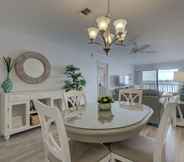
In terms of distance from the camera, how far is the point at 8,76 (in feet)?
10.1

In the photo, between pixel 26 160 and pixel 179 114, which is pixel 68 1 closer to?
pixel 26 160

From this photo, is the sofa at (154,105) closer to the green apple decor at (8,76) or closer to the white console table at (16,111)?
the white console table at (16,111)

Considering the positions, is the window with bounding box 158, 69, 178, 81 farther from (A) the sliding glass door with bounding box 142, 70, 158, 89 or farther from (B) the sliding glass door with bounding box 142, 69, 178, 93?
(A) the sliding glass door with bounding box 142, 70, 158, 89

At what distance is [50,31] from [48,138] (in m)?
2.79

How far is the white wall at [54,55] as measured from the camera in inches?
127

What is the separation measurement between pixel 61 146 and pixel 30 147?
1758 mm

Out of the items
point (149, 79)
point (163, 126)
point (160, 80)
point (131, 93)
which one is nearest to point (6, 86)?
point (131, 93)

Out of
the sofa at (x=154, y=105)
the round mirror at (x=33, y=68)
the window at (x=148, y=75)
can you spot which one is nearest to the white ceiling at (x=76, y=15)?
the round mirror at (x=33, y=68)

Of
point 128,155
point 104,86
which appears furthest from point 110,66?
point 128,155

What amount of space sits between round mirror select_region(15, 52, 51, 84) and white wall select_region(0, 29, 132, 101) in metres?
0.14

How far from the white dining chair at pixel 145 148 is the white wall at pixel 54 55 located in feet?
9.59

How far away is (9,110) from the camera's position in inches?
107

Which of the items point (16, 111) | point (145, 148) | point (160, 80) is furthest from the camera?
point (160, 80)

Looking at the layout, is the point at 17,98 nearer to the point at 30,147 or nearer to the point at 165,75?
the point at 30,147
